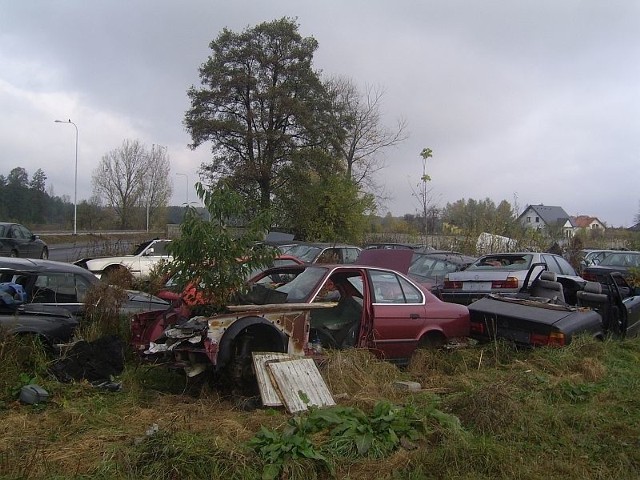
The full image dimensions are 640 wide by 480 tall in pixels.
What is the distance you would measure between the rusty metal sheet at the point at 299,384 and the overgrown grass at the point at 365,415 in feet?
0.59

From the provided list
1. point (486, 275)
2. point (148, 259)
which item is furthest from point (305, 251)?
point (486, 275)

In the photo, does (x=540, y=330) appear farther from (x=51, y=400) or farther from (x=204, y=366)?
(x=51, y=400)

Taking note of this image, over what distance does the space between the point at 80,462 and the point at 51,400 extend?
184 centimetres

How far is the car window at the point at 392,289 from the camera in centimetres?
719

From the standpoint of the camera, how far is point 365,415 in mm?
4621

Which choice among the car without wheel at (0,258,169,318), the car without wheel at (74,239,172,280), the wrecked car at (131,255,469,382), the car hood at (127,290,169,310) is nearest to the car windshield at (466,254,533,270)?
the wrecked car at (131,255,469,382)

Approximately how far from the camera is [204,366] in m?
5.60

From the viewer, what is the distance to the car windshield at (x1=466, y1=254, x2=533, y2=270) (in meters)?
11.5

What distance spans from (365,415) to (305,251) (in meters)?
11.8

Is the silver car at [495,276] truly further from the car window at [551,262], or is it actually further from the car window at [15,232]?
the car window at [15,232]

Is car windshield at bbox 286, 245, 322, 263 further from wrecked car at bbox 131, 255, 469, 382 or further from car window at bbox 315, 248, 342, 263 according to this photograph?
wrecked car at bbox 131, 255, 469, 382

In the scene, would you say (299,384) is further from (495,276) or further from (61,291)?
(495,276)

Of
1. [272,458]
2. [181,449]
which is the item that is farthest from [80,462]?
[272,458]

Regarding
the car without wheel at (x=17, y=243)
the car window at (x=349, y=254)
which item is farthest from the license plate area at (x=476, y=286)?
the car without wheel at (x=17, y=243)
